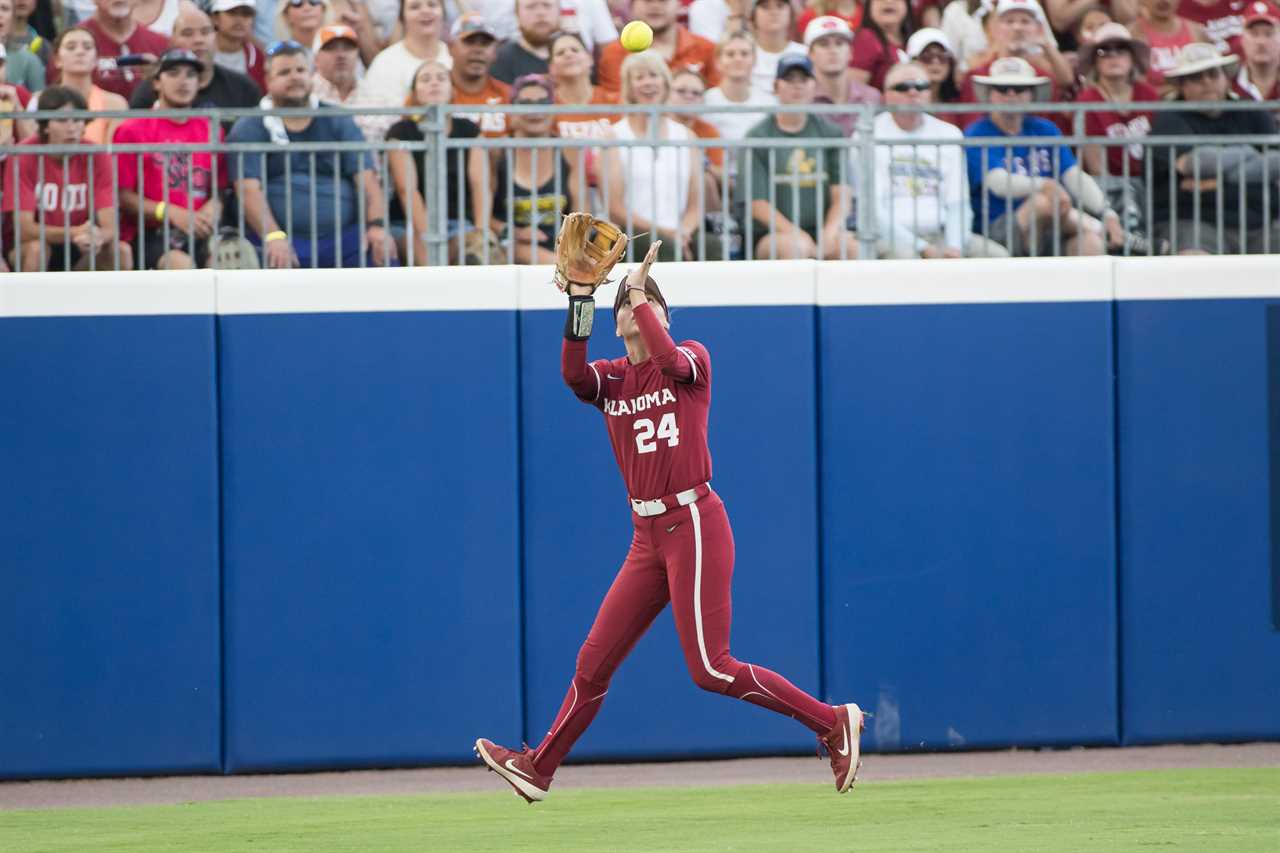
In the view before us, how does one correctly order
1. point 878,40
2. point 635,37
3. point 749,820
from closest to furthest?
point 749,820, point 635,37, point 878,40

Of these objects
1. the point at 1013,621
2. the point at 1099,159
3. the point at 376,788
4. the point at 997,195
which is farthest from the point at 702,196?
the point at 376,788

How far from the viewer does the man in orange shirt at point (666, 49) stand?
34.1ft

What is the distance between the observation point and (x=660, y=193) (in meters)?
8.62

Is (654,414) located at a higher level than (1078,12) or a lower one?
lower

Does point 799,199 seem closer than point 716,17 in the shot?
Yes

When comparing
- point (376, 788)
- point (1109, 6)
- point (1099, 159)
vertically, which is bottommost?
point (376, 788)

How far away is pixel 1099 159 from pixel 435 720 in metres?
4.51

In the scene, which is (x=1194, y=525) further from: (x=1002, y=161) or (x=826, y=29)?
(x=826, y=29)

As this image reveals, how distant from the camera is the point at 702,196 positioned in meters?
8.40


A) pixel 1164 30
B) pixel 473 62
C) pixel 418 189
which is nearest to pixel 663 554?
pixel 418 189

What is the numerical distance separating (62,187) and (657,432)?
3.73 meters

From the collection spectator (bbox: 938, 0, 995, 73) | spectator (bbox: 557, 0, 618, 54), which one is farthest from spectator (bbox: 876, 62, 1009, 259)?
spectator (bbox: 557, 0, 618, 54)

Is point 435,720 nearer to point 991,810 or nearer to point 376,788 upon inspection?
point 376,788

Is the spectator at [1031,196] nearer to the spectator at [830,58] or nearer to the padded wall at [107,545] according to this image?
the spectator at [830,58]
